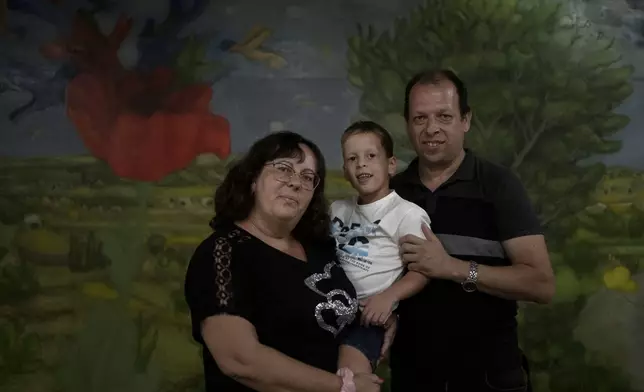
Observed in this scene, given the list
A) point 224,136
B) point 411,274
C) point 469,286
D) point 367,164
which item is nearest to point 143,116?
point 224,136

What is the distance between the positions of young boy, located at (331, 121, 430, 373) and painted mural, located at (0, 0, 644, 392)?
0.73 m

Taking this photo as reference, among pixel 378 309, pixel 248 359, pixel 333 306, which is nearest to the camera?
pixel 248 359

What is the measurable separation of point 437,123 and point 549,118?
36.4 inches

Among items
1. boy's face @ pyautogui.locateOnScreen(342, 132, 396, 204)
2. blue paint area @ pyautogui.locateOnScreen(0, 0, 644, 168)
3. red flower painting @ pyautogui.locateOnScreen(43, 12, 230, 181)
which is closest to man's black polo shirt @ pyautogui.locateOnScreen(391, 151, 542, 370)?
boy's face @ pyautogui.locateOnScreen(342, 132, 396, 204)

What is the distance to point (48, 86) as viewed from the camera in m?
2.32

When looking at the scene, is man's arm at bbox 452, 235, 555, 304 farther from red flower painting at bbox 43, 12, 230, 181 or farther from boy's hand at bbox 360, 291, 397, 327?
red flower painting at bbox 43, 12, 230, 181

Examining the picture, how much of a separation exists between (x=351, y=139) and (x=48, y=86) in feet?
4.80

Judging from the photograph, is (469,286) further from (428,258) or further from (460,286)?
(428,258)

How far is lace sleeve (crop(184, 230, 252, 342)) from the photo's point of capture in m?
1.10

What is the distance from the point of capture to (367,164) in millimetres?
1471

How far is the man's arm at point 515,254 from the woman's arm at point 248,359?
1.77ft

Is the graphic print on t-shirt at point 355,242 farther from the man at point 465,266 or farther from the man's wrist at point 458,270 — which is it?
the man's wrist at point 458,270

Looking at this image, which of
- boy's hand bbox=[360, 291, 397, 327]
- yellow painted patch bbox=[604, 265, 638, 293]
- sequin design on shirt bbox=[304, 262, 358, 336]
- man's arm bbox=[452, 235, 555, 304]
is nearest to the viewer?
sequin design on shirt bbox=[304, 262, 358, 336]

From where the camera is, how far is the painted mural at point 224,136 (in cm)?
224
